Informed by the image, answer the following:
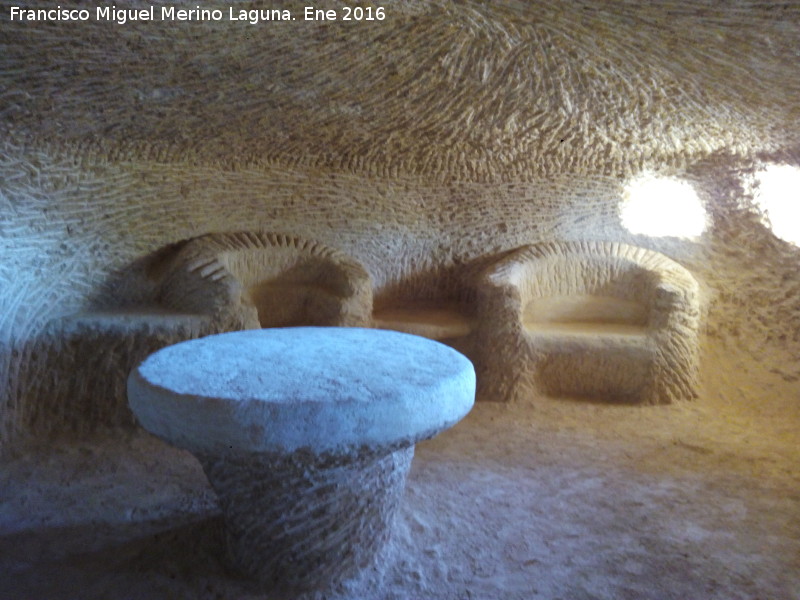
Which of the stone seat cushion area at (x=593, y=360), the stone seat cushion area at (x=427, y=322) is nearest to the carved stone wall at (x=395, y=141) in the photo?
the stone seat cushion area at (x=427, y=322)

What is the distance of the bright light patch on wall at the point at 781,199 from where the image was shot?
461cm

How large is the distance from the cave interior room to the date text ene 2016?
23mm

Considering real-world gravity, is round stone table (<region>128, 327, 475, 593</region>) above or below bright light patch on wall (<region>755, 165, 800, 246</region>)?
below

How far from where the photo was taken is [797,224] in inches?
183

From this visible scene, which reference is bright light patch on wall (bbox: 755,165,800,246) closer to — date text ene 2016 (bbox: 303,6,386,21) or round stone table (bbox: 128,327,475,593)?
date text ene 2016 (bbox: 303,6,386,21)

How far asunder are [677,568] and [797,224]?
3.45 meters

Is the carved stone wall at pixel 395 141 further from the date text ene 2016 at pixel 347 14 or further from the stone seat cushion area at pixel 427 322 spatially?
the stone seat cushion area at pixel 427 322

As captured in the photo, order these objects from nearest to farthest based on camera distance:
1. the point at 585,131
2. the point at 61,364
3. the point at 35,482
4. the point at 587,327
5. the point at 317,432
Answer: the point at 317,432 → the point at 35,482 → the point at 61,364 → the point at 585,131 → the point at 587,327

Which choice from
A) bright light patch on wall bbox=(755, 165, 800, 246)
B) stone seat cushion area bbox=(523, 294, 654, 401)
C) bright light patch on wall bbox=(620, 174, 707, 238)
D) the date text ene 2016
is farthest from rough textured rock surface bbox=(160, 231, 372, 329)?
bright light patch on wall bbox=(755, 165, 800, 246)

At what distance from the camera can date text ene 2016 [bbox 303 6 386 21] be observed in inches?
101

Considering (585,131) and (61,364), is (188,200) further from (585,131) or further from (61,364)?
(585,131)

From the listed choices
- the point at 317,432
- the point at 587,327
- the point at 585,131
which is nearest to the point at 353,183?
the point at 585,131

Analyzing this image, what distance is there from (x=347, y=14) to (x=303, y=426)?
73.3 inches

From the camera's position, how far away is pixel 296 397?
1737mm
